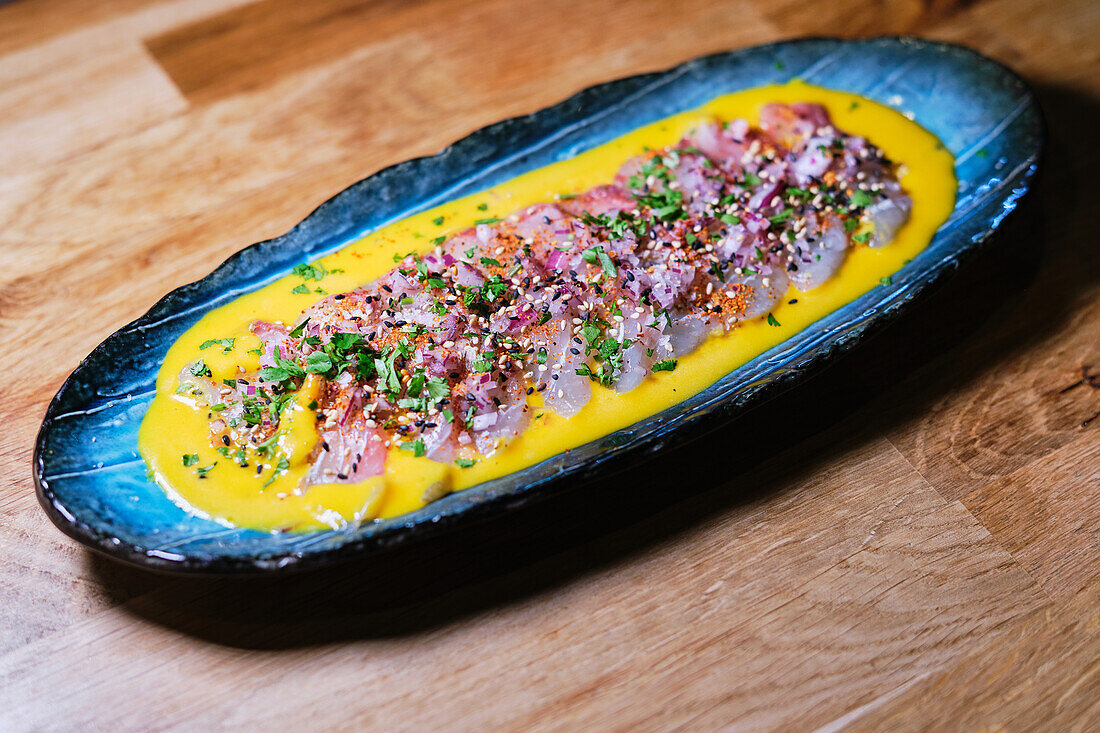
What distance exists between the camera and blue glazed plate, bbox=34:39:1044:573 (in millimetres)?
2359

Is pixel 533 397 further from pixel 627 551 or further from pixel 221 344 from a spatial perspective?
pixel 221 344

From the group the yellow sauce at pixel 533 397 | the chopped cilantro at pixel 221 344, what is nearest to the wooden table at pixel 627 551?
the yellow sauce at pixel 533 397

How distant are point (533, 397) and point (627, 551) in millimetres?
515

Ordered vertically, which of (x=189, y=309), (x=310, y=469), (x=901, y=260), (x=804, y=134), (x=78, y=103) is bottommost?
(x=901, y=260)

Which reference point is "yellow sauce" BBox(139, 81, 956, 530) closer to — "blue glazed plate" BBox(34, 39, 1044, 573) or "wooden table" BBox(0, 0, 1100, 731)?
"blue glazed plate" BBox(34, 39, 1044, 573)

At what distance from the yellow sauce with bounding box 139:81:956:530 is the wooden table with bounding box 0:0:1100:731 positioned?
225 millimetres

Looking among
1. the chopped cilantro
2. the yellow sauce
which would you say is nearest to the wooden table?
the yellow sauce

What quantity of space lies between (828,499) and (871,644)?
1.46 feet

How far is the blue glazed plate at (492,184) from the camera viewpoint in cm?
236

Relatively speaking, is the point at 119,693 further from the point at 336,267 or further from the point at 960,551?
the point at 960,551

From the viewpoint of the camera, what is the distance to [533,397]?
2.70 m

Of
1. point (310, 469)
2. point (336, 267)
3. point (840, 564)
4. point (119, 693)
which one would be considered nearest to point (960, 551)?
point (840, 564)

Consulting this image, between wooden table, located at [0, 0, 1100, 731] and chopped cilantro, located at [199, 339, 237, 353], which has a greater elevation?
chopped cilantro, located at [199, 339, 237, 353]

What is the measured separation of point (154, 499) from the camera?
2.49 m
